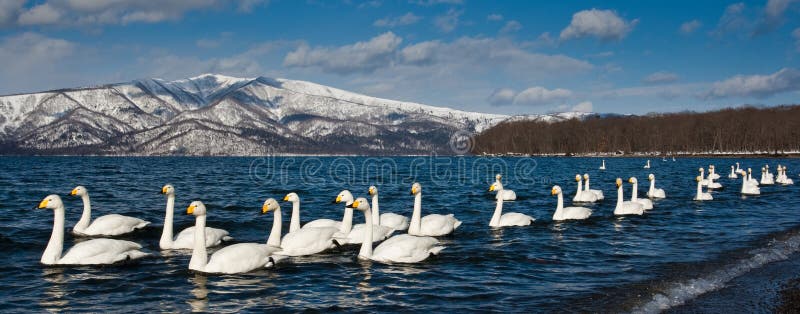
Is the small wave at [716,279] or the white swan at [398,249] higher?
the white swan at [398,249]

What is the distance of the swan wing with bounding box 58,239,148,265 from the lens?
1318cm

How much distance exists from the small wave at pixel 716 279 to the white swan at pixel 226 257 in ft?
24.6

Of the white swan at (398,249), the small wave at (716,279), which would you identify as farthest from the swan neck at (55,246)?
the small wave at (716,279)

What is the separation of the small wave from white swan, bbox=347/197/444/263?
533 cm

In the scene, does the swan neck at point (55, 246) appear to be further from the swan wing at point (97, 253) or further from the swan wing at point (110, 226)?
the swan wing at point (110, 226)

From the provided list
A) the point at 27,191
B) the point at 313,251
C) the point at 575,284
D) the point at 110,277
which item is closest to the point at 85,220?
the point at 110,277

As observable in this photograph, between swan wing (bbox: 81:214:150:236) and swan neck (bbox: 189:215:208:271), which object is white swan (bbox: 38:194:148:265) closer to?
swan neck (bbox: 189:215:208:271)

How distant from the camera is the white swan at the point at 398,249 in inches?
552

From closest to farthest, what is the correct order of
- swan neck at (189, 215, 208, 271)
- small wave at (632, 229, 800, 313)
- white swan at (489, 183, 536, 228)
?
small wave at (632, 229, 800, 313)
swan neck at (189, 215, 208, 271)
white swan at (489, 183, 536, 228)

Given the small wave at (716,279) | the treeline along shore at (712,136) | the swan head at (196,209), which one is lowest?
the small wave at (716,279)

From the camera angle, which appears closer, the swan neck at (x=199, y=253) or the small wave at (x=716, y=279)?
the small wave at (x=716, y=279)

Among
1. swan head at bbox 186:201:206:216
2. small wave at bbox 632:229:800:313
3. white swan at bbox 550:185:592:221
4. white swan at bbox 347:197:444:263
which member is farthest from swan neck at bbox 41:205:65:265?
white swan at bbox 550:185:592:221

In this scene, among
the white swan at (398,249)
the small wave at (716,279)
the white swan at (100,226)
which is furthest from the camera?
the white swan at (100,226)

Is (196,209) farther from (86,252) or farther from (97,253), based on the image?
(86,252)
